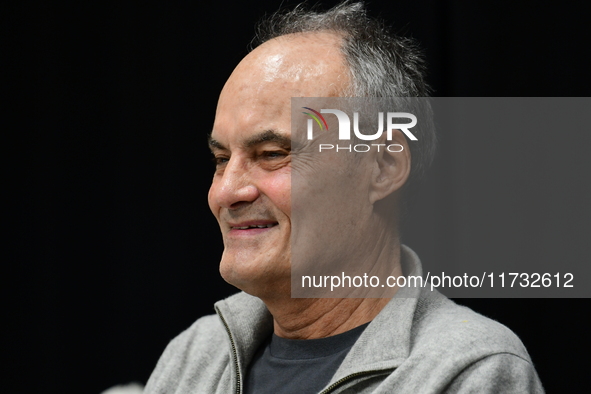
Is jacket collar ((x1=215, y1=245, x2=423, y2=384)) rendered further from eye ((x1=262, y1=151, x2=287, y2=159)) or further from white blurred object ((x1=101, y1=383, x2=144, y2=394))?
white blurred object ((x1=101, y1=383, x2=144, y2=394))

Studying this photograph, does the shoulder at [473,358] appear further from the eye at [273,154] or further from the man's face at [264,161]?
the eye at [273,154]

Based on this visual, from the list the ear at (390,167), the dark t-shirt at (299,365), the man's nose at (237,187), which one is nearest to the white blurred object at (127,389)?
the dark t-shirt at (299,365)

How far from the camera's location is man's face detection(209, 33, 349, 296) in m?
1.32

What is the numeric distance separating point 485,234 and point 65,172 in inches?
52.9

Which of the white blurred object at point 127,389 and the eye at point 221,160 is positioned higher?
the eye at point 221,160

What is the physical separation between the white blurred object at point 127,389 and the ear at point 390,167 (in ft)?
3.34

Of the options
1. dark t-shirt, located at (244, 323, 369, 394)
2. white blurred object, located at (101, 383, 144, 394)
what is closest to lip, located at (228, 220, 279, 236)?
dark t-shirt, located at (244, 323, 369, 394)

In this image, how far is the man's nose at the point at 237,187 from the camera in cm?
133

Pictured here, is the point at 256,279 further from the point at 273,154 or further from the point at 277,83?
the point at 277,83

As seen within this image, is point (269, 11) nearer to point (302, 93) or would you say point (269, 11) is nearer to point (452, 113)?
point (452, 113)

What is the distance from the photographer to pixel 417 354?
117cm

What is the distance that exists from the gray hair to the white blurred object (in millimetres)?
1070

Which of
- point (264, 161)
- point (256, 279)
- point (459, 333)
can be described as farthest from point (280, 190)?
point (459, 333)

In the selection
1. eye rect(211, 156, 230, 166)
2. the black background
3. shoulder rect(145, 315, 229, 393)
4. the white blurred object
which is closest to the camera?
eye rect(211, 156, 230, 166)
